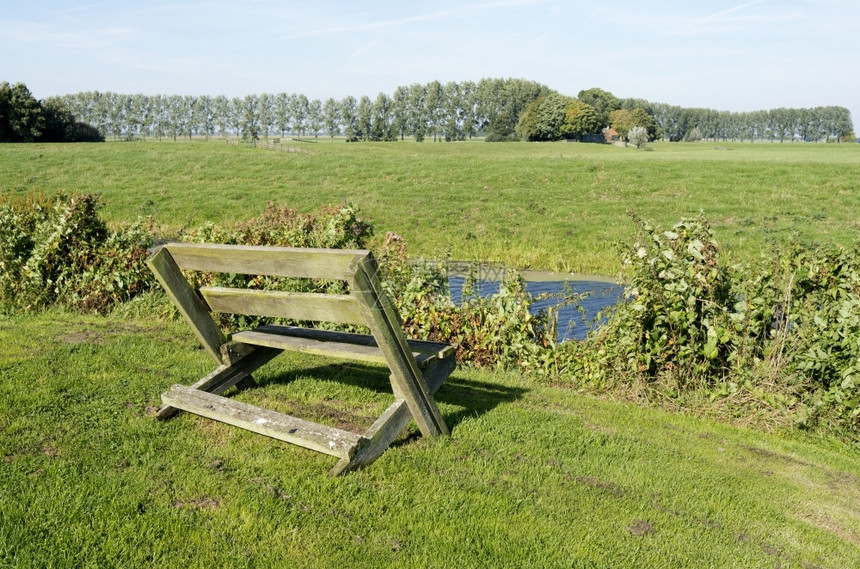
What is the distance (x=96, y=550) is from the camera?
369 cm

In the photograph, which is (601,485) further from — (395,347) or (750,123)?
(750,123)

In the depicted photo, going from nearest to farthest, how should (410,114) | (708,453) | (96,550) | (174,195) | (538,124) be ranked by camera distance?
(96,550)
(708,453)
(174,195)
(538,124)
(410,114)

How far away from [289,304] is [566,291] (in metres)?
4.95

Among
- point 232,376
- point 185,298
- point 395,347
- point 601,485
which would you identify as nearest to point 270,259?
point 395,347

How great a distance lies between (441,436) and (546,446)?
862 millimetres

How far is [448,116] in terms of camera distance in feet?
467

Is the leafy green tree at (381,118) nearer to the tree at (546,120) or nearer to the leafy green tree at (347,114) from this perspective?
the leafy green tree at (347,114)

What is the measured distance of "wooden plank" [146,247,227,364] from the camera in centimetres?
518

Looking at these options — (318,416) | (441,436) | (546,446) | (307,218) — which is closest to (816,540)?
(546,446)

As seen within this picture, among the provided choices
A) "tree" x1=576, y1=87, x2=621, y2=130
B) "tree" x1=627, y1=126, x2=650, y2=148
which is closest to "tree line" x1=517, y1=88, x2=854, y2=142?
Answer: "tree" x1=576, y1=87, x2=621, y2=130

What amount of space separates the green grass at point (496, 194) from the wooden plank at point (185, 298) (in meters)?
15.0

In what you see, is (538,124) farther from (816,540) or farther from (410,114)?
(816,540)

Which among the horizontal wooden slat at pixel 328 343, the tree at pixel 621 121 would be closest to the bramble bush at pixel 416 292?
the horizontal wooden slat at pixel 328 343

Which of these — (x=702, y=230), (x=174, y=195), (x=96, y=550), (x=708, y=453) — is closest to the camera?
(x=96, y=550)
